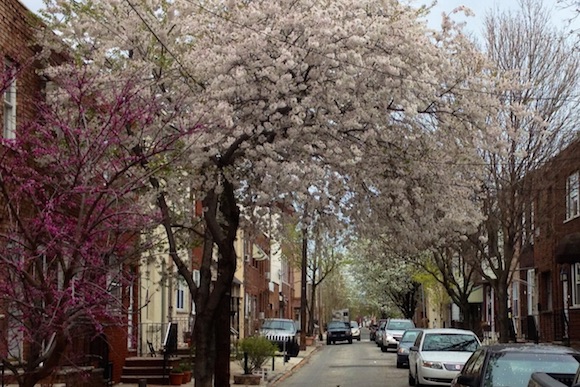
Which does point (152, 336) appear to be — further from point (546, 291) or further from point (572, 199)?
point (546, 291)

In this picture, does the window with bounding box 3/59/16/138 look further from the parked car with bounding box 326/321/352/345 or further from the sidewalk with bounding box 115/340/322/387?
the parked car with bounding box 326/321/352/345

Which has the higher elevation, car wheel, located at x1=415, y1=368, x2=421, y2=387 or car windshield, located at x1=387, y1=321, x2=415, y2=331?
car windshield, located at x1=387, y1=321, x2=415, y2=331

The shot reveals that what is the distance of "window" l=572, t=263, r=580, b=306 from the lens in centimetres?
2669

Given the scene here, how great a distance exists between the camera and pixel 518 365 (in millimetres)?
10680

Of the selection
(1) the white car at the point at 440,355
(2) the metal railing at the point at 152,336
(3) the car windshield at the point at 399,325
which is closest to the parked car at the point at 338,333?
(3) the car windshield at the point at 399,325

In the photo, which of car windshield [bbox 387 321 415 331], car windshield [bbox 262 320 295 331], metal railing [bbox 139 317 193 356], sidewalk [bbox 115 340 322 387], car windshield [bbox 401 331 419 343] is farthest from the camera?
car windshield [bbox 387 321 415 331]

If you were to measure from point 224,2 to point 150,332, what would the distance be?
39.0 ft

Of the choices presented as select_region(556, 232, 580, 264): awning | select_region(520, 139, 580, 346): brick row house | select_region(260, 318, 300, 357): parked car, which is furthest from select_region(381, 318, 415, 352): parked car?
select_region(556, 232, 580, 264): awning

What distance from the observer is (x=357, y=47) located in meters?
14.1

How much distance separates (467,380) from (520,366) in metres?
0.72

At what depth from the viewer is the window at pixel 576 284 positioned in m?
26.7

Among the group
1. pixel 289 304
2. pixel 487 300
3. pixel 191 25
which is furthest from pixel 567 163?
pixel 289 304

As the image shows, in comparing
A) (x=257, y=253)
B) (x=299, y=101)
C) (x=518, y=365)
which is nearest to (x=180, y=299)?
(x=299, y=101)

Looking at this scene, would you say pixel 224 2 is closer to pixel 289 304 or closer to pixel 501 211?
pixel 501 211
